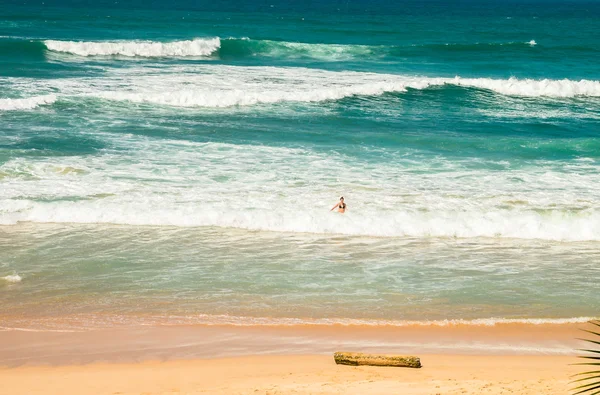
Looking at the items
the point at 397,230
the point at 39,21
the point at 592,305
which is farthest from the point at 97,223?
the point at 39,21

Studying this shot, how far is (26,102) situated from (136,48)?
52.2 ft

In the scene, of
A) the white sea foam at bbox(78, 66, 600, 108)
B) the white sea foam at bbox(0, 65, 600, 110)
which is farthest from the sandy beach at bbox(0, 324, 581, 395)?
the white sea foam at bbox(78, 66, 600, 108)

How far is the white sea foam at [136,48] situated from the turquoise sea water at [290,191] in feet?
1.75

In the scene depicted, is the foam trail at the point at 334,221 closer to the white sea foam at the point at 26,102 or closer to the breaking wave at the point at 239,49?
the white sea foam at the point at 26,102

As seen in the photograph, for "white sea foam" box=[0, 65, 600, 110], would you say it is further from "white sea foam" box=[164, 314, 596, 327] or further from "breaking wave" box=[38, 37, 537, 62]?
"white sea foam" box=[164, 314, 596, 327]

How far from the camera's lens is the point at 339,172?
1917cm

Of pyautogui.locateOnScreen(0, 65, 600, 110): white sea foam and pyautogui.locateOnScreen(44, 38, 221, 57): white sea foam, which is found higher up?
pyautogui.locateOnScreen(44, 38, 221, 57): white sea foam

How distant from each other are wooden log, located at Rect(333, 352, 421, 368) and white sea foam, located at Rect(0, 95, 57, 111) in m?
19.1

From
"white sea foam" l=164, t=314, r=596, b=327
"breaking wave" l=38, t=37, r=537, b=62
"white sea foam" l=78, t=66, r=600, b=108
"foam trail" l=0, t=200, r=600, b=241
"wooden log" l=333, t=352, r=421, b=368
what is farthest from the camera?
"breaking wave" l=38, t=37, r=537, b=62

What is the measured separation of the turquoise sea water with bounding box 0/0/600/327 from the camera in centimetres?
1190

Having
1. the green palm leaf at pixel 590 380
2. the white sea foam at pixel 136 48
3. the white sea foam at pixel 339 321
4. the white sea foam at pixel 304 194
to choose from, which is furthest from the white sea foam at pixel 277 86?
the green palm leaf at pixel 590 380

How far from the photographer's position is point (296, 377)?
29.2ft

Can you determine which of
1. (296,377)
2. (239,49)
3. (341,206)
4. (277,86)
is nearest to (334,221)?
(341,206)

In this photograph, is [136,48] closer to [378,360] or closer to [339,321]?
[339,321]
